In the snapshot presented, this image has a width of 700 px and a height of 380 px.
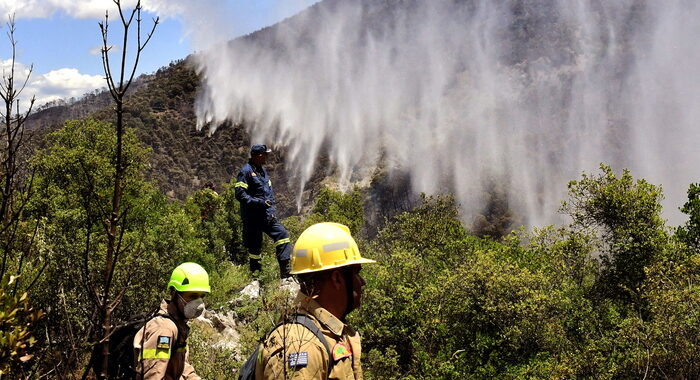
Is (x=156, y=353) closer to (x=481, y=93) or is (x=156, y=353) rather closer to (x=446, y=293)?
(x=446, y=293)

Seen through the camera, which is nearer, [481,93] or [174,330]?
[174,330]

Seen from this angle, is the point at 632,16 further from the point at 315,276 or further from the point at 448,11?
the point at 315,276

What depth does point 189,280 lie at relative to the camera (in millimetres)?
4484

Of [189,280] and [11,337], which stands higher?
[189,280]

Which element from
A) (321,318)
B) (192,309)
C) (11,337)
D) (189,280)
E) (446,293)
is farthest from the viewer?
(446,293)

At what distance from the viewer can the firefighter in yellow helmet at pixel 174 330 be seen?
3.74 metres

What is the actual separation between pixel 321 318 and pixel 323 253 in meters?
0.39

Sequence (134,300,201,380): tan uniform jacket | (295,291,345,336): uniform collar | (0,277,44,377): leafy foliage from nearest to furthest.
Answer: (295,291,345,336): uniform collar → (0,277,44,377): leafy foliage → (134,300,201,380): tan uniform jacket

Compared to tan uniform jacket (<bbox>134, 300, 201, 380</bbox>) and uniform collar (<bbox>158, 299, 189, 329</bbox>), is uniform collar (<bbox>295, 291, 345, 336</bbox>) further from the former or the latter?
uniform collar (<bbox>158, 299, 189, 329</bbox>)

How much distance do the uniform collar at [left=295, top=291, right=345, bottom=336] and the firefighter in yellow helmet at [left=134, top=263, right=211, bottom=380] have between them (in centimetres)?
142

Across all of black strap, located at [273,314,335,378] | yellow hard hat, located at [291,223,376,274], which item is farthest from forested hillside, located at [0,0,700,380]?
yellow hard hat, located at [291,223,376,274]

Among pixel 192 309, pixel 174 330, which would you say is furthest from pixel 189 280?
pixel 174 330

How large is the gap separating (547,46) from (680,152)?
42.9 metres

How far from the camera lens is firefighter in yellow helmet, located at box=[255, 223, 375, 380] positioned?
2.43m
